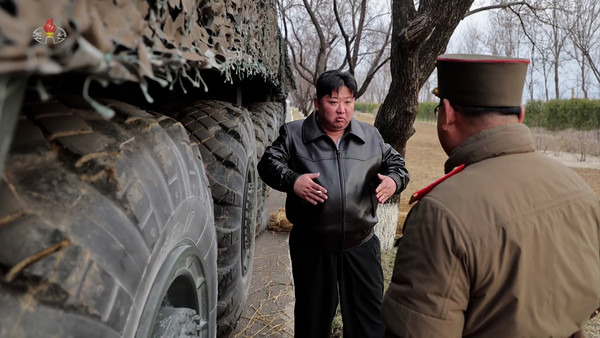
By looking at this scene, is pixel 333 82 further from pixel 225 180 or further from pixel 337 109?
pixel 225 180

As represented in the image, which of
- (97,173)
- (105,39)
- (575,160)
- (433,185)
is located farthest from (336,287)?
(575,160)

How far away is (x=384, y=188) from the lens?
2.62 m

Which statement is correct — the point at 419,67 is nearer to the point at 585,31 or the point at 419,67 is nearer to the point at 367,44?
the point at 367,44

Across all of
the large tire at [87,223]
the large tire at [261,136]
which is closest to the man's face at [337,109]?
the large tire at [87,223]

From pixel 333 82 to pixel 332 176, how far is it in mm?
528

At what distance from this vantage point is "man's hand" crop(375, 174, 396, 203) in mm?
2592

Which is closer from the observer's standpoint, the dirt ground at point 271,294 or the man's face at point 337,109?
the man's face at point 337,109

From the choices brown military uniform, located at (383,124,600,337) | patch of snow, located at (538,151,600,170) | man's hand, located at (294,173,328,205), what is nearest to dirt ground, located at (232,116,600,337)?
man's hand, located at (294,173,328,205)

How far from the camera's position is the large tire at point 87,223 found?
817 millimetres

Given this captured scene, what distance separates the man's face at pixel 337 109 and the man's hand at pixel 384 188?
37cm

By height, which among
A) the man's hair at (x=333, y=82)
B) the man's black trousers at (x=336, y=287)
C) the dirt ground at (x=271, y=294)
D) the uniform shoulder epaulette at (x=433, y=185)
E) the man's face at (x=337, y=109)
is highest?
the man's hair at (x=333, y=82)

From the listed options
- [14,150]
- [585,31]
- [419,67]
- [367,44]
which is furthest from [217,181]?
[585,31]

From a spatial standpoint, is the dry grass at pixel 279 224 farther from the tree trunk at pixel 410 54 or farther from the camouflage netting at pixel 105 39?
the camouflage netting at pixel 105 39

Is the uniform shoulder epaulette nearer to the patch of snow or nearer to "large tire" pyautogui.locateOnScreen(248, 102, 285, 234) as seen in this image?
"large tire" pyautogui.locateOnScreen(248, 102, 285, 234)
